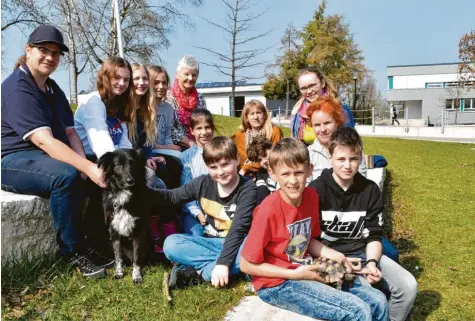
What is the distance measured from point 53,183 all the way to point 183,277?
4.37 ft

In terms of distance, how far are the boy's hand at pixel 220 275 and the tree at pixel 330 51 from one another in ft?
104

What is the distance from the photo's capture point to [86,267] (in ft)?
12.8

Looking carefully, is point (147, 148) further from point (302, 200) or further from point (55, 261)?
point (302, 200)

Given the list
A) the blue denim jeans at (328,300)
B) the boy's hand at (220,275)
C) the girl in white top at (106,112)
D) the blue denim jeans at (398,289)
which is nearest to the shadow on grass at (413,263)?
the blue denim jeans at (398,289)

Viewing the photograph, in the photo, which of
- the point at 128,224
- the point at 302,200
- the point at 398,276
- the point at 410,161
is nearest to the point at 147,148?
the point at 128,224

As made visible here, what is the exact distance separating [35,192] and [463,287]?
13.0ft

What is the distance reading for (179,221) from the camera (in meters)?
4.62

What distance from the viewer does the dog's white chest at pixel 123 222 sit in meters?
3.83

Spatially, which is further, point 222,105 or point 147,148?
point 222,105

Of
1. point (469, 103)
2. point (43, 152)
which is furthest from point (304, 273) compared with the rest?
point (469, 103)

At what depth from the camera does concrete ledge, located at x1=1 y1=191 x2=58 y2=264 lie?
378 centimetres

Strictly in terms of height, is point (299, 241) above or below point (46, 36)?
below

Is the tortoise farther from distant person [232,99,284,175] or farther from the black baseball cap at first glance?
the black baseball cap

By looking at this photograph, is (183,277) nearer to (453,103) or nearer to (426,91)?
(453,103)
